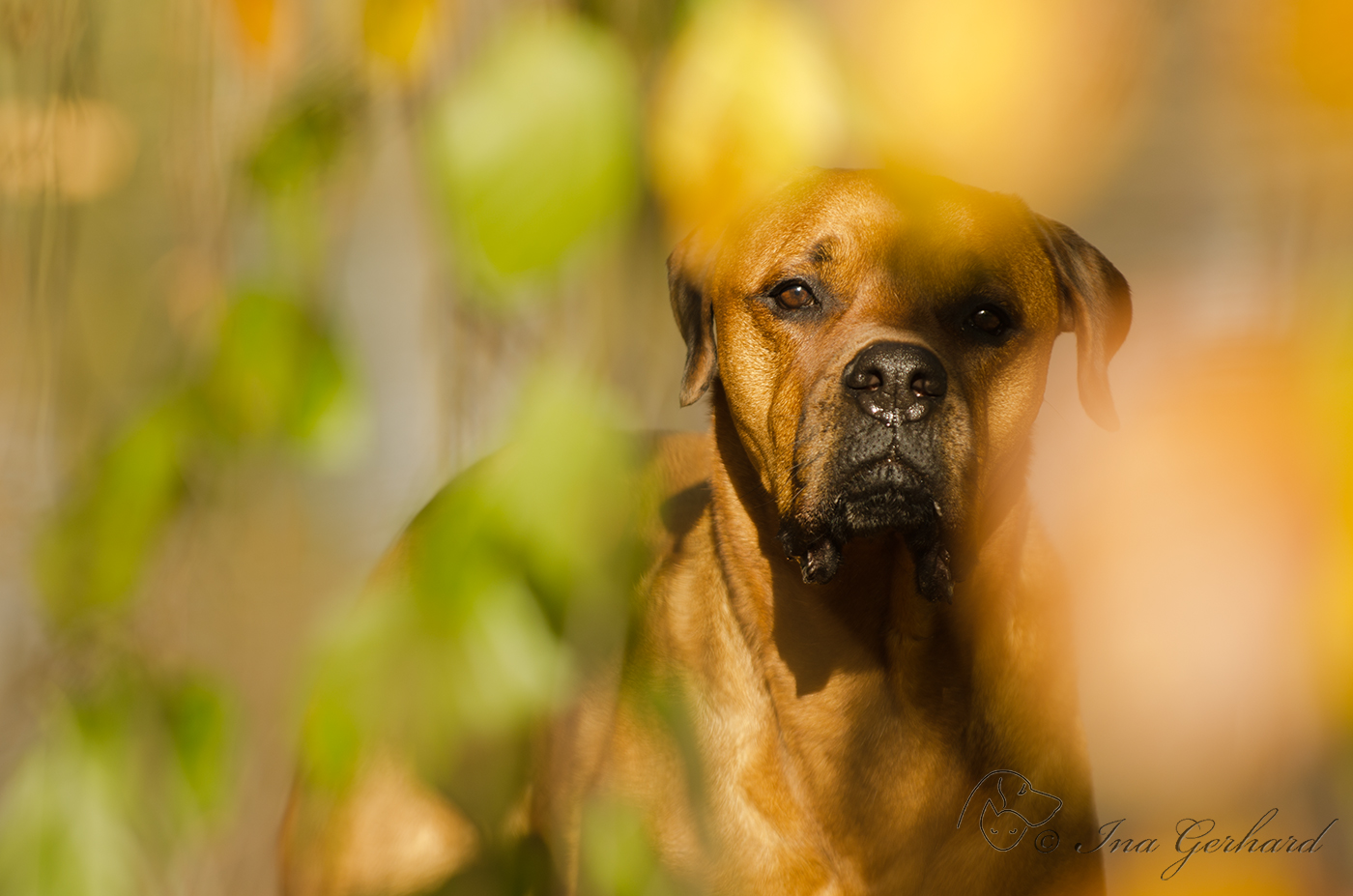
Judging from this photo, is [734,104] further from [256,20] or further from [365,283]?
[365,283]

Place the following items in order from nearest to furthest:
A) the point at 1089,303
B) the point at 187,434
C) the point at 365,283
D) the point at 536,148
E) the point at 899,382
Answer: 1. the point at 536,148
2. the point at 187,434
3. the point at 365,283
4. the point at 899,382
5. the point at 1089,303

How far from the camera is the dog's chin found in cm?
171

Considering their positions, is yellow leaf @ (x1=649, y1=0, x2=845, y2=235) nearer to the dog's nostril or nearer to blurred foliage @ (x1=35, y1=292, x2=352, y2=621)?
blurred foliage @ (x1=35, y1=292, x2=352, y2=621)

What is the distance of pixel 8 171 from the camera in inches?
29.7

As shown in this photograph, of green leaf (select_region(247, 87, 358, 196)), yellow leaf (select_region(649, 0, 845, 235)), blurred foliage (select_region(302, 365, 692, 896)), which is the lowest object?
blurred foliage (select_region(302, 365, 692, 896))

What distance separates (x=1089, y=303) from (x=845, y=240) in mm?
520

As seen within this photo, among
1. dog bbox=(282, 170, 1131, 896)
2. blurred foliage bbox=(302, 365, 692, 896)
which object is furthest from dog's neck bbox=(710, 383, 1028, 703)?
blurred foliage bbox=(302, 365, 692, 896)

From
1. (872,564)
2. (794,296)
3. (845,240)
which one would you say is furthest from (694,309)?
(872,564)

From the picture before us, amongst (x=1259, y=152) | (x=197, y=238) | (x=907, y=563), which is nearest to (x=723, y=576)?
(x=907, y=563)

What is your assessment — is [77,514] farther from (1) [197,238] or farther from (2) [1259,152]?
(2) [1259,152]

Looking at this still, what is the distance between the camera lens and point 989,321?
196cm

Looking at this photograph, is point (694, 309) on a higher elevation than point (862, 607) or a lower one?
higher

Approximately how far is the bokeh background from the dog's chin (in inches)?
30.6

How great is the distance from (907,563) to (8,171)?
159cm
